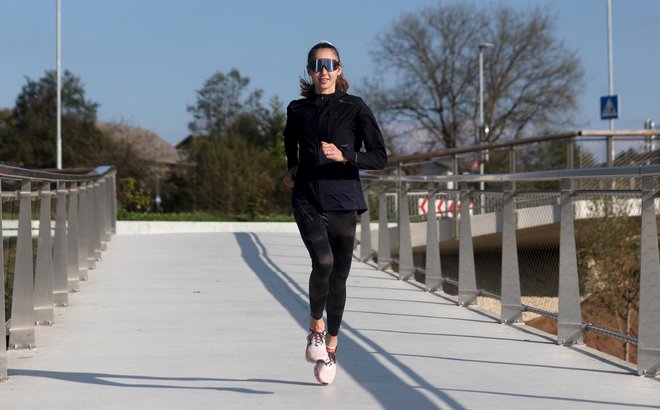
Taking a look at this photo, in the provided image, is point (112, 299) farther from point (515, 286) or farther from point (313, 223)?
point (313, 223)

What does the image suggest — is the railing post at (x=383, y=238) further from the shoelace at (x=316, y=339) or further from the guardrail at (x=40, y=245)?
the shoelace at (x=316, y=339)

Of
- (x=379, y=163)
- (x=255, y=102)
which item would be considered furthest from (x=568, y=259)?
(x=255, y=102)

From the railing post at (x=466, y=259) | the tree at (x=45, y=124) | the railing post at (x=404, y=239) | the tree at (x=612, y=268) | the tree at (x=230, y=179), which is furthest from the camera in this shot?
the tree at (x=45, y=124)

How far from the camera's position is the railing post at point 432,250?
11.4 meters

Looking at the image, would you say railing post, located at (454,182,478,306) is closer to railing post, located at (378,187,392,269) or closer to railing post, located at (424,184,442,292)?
railing post, located at (424,184,442,292)

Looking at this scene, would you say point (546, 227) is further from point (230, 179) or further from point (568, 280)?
point (230, 179)

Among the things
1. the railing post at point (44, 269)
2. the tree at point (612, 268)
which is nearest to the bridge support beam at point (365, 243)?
the tree at point (612, 268)

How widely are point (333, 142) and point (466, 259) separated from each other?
4.28 meters

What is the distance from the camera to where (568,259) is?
773 centimetres

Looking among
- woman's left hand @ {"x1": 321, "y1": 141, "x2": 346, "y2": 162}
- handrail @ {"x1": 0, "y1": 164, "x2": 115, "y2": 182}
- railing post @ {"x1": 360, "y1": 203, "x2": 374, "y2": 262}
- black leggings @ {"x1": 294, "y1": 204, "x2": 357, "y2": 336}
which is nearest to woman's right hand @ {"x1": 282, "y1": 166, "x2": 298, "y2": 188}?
black leggings @ {"x1": 294, "y1": 204, "x2": 357, "y2": 336}

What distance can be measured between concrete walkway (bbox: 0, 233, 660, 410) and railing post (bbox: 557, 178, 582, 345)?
14cm

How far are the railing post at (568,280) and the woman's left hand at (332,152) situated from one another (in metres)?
2.21

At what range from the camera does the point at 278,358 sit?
23.3 ft

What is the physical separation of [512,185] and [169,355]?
2.98 meters
